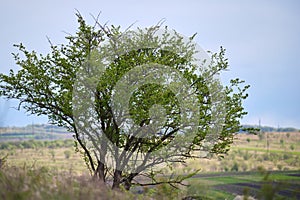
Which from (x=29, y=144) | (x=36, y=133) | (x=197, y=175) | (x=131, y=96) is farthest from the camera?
(x=36, y=133)

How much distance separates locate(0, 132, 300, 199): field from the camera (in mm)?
7574

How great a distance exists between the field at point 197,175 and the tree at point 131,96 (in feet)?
4.70

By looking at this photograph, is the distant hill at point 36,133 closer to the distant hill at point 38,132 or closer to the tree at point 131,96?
the distant hill at point 38,132

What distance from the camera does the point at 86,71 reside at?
1559cm

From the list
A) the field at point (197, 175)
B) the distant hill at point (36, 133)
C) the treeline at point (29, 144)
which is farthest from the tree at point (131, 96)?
the distant hill at point (36, 133)

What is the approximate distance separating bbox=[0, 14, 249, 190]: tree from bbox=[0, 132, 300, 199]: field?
1.43 meters

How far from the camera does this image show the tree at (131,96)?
15.1m

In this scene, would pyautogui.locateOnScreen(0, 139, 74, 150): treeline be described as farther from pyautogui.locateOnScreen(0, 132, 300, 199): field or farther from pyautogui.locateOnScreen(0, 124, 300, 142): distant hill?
pyautogui.locateOnScreen(0, 124, 300, 142): distant hill

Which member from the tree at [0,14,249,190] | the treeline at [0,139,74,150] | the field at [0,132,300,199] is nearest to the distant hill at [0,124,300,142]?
the treeline at [0,139,74,150]

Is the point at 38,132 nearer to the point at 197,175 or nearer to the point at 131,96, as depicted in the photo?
the point at 197,175

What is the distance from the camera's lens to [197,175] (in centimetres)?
5594

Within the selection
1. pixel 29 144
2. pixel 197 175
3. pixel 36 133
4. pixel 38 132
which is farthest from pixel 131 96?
pixel 38 132

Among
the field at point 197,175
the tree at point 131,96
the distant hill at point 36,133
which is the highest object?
the distant hill at point 36,133

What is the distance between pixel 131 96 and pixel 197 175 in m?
43.0
